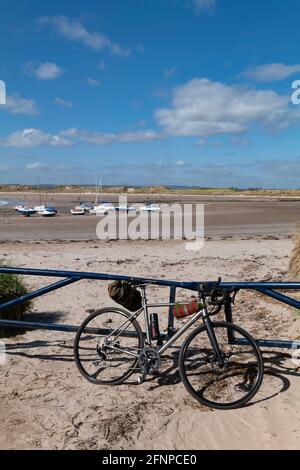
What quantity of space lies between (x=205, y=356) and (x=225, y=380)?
663 mm

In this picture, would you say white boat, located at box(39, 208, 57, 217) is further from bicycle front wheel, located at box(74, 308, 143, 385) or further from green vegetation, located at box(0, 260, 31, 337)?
bicycle front wheel, located at box(74, 308, 143, 385)

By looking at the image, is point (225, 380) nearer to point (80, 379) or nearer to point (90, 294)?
point (80, 379)

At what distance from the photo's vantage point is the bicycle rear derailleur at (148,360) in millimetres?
4477

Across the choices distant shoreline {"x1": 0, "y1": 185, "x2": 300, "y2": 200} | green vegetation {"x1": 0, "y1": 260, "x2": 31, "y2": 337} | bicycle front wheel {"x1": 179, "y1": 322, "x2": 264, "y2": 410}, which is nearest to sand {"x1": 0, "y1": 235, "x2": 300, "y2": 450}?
bicycle front wheel {"x1": 179, "y1": 322, "x2": 264, "y2": 410}

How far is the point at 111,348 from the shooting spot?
4715mm

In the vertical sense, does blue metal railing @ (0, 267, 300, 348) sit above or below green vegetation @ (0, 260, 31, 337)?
above

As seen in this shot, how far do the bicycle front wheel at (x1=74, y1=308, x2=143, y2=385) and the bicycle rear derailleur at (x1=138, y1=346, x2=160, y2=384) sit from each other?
0.30 ft

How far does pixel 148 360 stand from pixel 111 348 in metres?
0.48

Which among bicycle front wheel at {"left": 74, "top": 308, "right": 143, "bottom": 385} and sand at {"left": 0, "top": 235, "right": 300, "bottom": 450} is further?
bicycle front wheel at {"left": 74, "top": 308, "right": 143, "bottom": 385}

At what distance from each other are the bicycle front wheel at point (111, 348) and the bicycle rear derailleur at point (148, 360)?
0.30 feet

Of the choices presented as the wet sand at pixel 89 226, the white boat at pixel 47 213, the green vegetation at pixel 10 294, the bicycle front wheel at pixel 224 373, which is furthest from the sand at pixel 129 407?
the white boat at pixel 47 213

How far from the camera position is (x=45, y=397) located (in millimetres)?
4375

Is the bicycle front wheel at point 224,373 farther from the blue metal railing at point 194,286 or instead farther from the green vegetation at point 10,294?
the green vegetation at point 10,294

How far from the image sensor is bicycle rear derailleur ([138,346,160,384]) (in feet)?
14.7
